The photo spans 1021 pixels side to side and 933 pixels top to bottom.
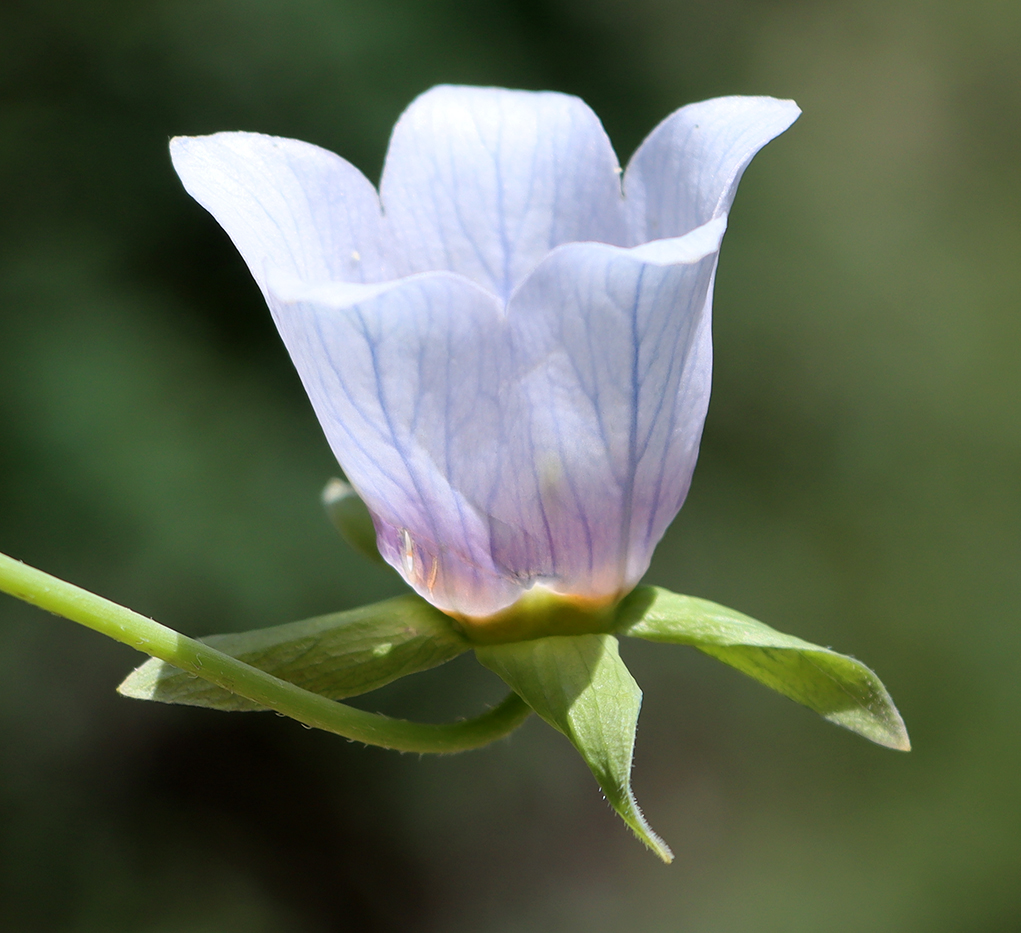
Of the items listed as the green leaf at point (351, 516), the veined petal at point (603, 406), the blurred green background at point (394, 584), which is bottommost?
the blurred green background at point (394, 584)

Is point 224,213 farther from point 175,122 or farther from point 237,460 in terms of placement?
point 175,122

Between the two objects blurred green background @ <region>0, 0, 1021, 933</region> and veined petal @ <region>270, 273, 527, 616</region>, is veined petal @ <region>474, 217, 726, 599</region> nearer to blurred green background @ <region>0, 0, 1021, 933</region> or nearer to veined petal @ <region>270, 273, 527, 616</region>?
veined petal @ <region>270, 273, 527, 616</region>

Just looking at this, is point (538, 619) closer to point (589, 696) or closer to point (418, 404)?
point (589, 696)

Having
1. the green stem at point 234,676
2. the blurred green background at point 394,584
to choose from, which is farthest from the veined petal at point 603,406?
the blurred green background at point 394,584

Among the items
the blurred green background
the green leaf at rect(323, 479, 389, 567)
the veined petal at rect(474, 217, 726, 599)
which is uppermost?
the veined petal at rect(474, 217, 726, 599)

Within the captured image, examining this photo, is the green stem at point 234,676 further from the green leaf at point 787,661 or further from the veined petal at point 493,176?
the veined petal at point 493,176

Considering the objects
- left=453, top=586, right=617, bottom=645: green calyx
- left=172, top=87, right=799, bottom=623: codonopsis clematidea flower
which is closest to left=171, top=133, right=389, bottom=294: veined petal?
left=172, top=87, right=799, bottom=623: codonopsis clematidea flower

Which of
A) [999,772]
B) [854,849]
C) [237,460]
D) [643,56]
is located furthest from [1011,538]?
[237,460]
